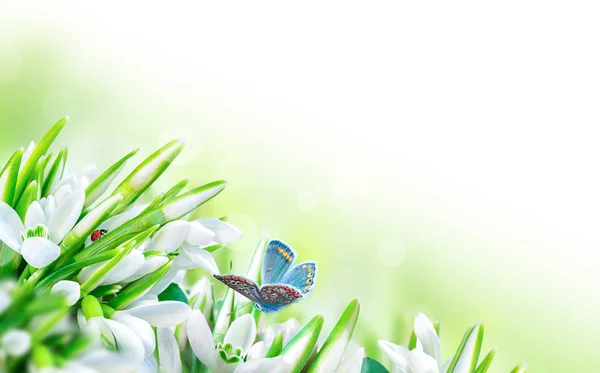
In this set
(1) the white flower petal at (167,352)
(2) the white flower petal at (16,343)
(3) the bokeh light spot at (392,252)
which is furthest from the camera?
(3) the bokeh light spot at (392,252)

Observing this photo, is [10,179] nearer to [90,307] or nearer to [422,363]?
[90,307]

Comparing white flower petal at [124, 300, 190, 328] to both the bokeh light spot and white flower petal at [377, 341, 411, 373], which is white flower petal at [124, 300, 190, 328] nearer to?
white flower petal at [377, 341, 411, 373]

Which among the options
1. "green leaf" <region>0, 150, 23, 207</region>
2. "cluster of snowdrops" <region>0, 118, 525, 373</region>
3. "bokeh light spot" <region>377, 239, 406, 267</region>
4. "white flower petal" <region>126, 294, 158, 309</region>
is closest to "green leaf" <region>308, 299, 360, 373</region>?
"cluster of snowdrops" <region>0, 118, 525, 373</region>

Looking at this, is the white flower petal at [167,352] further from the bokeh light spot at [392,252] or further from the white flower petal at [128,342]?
the bokeh light spot at [392,252]

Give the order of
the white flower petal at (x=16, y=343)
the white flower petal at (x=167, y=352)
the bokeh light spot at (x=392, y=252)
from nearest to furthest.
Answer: the white flower petal at (x=16, y=343)
the white flower petal at (x=167, y=352)
the bokeh light spot at (x=392, y=252)

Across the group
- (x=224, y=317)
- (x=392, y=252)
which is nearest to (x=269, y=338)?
(x=224, y=317)

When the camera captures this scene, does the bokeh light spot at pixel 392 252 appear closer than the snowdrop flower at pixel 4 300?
No

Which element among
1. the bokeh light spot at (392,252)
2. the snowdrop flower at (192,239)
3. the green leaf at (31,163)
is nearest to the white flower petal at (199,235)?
the snowdrop flower at (192,239)
